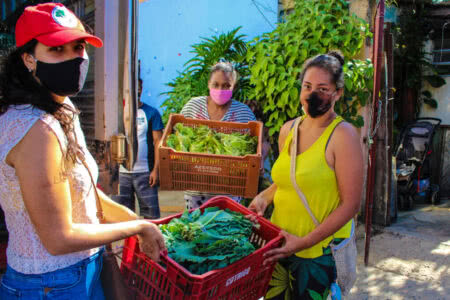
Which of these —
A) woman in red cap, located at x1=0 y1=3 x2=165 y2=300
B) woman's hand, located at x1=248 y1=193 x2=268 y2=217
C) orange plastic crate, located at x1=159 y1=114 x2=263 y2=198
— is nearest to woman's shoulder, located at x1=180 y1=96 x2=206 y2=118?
orange plastic crate, located at x1=159 y1=114 x2=263 y2=198

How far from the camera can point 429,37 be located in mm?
8469

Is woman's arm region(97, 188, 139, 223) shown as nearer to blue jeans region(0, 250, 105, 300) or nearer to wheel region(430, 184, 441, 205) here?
blue jeans region(0, 250, 105, 300)

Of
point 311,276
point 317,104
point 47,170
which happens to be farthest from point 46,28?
point 311,276

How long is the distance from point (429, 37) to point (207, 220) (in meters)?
8.37

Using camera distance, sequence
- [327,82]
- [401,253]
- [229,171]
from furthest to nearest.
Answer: [401,253] < [229,171] < [327,82]

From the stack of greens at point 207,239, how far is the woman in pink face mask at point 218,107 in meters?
1.29

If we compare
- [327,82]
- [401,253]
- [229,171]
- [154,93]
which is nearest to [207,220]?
[229,171]

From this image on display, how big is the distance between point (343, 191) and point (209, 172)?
1.02 meters

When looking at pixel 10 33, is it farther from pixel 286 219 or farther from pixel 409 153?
pixel 409 153

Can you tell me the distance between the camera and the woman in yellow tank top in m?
2.14

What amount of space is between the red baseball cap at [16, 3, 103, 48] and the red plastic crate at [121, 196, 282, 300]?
3.16 feet

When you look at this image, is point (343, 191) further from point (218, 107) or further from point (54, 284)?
point (218, 107)

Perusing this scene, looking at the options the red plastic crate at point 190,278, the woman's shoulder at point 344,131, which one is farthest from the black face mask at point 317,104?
the red plastic crate at point 190,278

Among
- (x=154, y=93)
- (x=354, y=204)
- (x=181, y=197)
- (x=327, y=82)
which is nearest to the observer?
(x=354, y=204)
